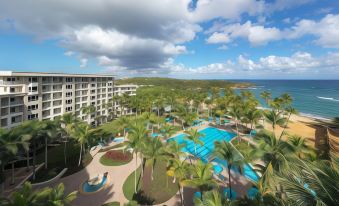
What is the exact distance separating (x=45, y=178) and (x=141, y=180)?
48.6 ft

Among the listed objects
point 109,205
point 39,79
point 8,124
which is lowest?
point 109,205

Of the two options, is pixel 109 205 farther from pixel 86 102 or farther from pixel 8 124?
pixel 86 102

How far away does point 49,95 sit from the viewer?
148 ft

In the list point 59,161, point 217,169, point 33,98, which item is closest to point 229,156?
point 217,169

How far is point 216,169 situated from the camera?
3133 centimetres

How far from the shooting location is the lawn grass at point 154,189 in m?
23.8

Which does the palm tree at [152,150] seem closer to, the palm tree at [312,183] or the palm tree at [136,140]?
the palm tree at [136,140]

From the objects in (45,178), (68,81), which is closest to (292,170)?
(45,178)

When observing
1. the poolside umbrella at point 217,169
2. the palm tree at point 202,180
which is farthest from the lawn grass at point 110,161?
the palm tree at point 202,180

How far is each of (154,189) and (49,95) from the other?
37.1 meters

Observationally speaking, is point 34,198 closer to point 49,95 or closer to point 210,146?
point 210,146

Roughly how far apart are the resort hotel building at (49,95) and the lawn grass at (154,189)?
91.3 feet

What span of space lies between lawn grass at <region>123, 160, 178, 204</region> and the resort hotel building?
2782 centimetres

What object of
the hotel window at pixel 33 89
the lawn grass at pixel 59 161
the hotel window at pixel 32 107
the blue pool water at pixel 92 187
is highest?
the hotel window at pixel 33 89
